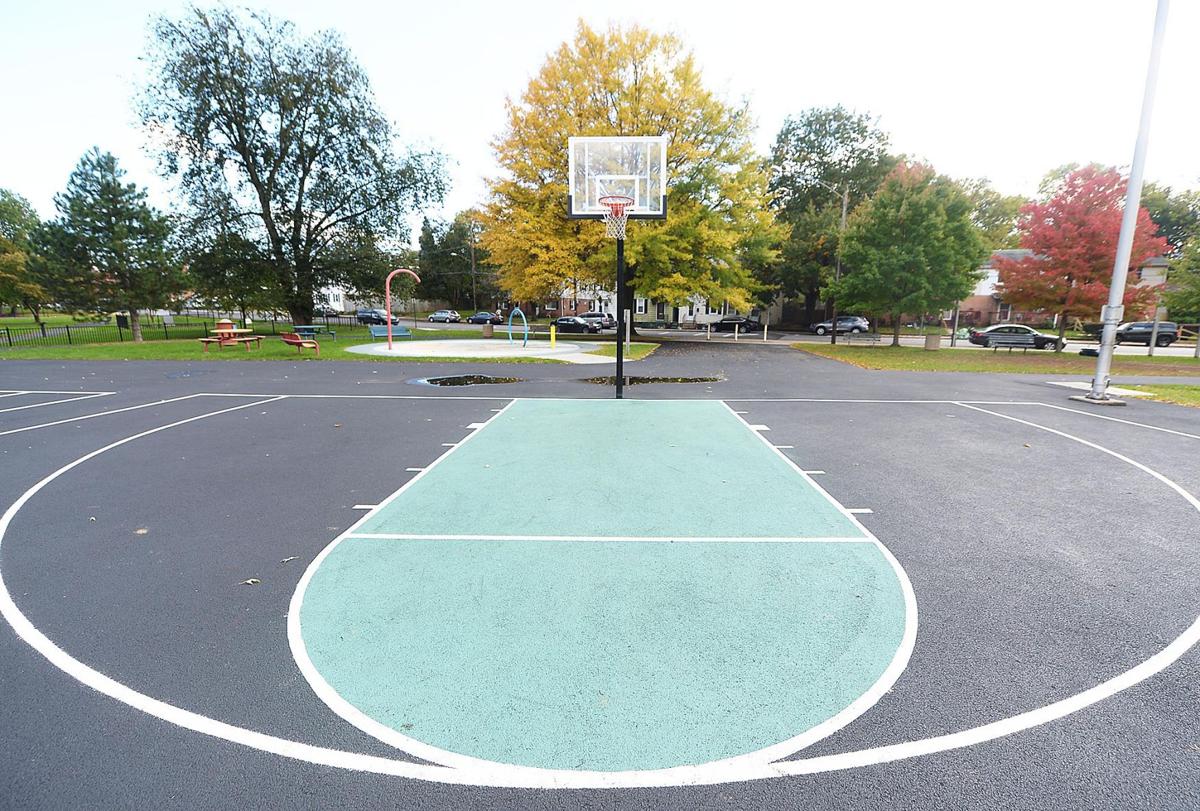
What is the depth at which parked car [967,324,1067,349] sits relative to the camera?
2987 cm

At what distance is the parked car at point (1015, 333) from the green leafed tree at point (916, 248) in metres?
5.88

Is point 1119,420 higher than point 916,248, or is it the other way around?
point 916,248

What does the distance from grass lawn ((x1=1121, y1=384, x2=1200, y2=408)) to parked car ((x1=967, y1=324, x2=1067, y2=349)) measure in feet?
47.8

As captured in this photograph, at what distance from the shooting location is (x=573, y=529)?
5.29 m

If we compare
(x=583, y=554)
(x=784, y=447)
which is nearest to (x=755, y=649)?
(x=583, y=554)

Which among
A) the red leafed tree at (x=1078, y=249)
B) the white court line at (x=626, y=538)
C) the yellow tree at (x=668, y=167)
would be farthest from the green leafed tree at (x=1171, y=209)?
the white court line at (x=626, y=538)

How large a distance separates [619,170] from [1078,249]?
19.8 meters

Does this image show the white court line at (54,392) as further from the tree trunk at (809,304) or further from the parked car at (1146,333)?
the parked car at (1146,333)

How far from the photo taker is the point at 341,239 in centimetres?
3519

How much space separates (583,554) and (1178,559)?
5291 millimetres

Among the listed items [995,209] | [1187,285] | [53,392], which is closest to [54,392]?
[53,392]

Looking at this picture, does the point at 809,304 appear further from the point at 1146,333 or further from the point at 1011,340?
the point at 1011,340

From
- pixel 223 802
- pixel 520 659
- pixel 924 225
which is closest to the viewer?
pixel 223 802

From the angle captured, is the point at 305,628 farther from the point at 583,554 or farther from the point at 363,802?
the point at 583,554
